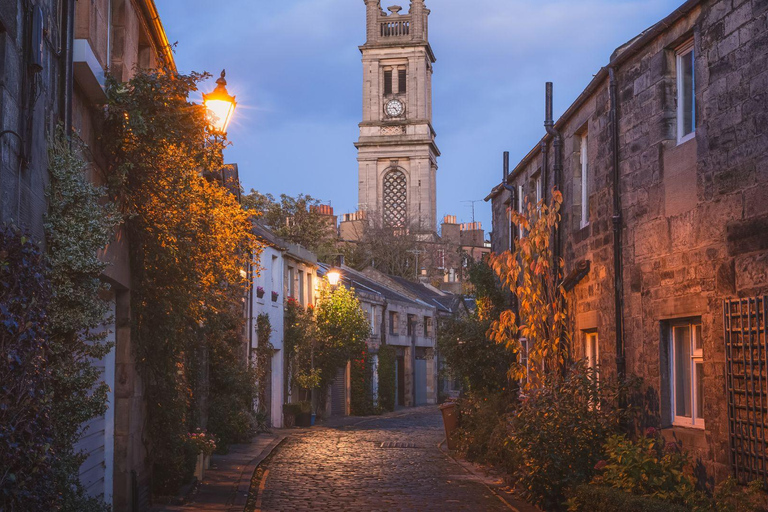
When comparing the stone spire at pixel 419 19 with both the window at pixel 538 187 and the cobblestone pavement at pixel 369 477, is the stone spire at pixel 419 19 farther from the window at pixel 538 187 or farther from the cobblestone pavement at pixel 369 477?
the window at pixel 538 187

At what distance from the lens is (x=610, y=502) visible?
9.20 meters

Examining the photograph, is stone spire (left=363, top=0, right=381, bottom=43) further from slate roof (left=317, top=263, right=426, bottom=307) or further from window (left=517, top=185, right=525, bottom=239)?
window (left=517, top=185, right=525, bottom=239)

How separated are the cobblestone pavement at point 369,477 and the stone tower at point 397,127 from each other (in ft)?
189

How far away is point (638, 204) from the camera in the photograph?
10938 millimetres

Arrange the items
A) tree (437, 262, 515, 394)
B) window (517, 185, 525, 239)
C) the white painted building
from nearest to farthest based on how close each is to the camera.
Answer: tree (437, 262, 515, 394)
window (517, 185, 525, 239)
the white painted building

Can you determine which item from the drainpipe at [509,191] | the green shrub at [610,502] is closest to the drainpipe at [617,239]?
the green shrub at [610,502]

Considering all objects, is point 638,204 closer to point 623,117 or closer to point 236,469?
point 623,117

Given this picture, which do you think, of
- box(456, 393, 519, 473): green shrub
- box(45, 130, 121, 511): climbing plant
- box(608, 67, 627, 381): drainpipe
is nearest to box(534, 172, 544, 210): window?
box(456, 393, 519, 473): green shrub

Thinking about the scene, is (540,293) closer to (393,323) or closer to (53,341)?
(53,341)

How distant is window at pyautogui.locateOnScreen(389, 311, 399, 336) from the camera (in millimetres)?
44103

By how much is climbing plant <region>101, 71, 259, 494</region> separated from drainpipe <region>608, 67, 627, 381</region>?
4708mm

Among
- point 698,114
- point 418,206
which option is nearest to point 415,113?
point 418,206

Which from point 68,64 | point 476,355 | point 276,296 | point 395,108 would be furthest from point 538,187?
point 395,108

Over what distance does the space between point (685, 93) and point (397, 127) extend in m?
73.2
